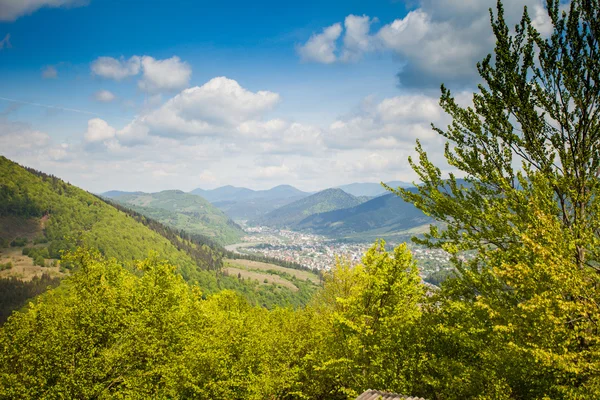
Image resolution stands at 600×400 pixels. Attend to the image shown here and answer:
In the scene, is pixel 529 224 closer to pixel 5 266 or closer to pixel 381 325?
pixel 381 325

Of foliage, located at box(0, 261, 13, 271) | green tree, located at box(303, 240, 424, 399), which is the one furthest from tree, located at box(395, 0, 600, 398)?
foliage, located at box(0, 261, 13, 271)

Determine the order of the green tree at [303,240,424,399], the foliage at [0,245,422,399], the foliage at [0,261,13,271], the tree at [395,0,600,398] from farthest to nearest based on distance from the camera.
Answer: the foliage at [0,261,13,271] < the foliage at [0,245,422,399] < the green tree at [303,240,424,399] < the tree at [395,0,600,398]

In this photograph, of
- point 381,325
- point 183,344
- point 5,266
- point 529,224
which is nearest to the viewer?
point 529,224

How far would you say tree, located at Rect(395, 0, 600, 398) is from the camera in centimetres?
995

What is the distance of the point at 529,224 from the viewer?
10664 mm

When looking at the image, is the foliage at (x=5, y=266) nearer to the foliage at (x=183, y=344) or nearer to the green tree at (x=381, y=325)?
the foliage at (x=183, y=344)

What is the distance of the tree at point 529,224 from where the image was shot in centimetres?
995

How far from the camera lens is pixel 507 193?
13.2 metres

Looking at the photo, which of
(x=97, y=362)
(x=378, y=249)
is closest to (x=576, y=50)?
(x=378, y=249)

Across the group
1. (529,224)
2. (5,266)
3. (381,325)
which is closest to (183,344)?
(381,325)

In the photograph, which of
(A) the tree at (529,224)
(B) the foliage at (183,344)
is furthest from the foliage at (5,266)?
(A) the tree at (529,224)

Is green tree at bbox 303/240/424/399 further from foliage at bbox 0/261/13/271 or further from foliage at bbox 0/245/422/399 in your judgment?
foliage at bbox 0/261/13/271

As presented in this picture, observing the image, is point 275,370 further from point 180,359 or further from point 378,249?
point 378,249

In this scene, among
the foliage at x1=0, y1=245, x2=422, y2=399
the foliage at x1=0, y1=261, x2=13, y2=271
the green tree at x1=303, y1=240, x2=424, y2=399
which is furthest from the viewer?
the foliage at x1=0, y1=261, x2=13, y2=271
